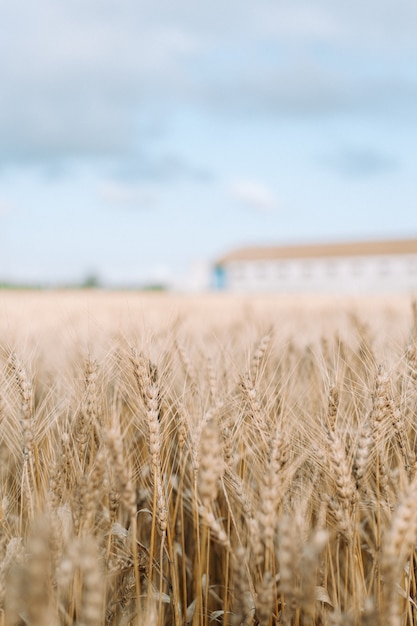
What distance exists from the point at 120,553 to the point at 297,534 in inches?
19.7

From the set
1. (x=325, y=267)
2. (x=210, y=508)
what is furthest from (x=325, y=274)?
(x=210, y=508)

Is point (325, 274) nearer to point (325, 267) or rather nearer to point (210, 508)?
point (325, 267)

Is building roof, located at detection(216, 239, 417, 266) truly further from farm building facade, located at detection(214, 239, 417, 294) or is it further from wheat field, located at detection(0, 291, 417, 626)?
wheat field, located at detection(0, 291, 417, 626)

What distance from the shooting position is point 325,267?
32375 millimetres

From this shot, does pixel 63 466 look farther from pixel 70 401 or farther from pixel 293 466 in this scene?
pixel 293 466

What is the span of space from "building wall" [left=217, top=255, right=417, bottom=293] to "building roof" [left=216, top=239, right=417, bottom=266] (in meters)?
0.27

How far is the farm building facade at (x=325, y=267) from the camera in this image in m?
31.4

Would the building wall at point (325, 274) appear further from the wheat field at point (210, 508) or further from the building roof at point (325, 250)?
the wheat field at point (210, 508)

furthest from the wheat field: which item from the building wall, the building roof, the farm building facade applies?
the building roof

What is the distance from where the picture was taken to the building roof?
32.1 m

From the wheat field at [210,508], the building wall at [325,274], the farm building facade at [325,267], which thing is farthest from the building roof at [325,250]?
the wheat field at [210,508]

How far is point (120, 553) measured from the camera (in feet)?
4.11

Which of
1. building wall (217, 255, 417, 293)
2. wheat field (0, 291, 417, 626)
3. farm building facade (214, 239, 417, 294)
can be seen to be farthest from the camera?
farm building facade (214, 239, 417, 294)

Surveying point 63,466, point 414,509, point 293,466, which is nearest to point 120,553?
point 63,466
